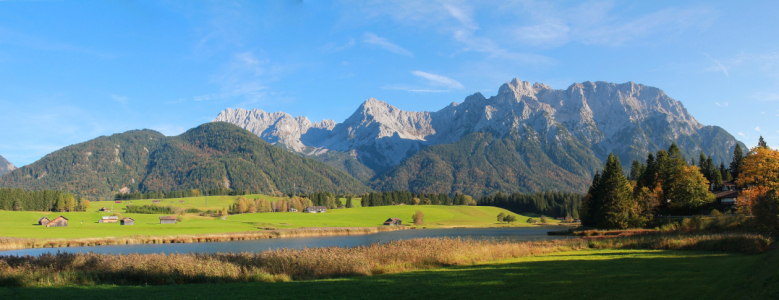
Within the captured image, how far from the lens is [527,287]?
1575cm

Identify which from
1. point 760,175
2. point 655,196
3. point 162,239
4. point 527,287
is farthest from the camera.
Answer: point 162,239

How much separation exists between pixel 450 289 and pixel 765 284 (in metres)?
9.14

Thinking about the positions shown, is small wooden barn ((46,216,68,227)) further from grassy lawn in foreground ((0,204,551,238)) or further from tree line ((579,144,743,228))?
tree line ((579,144,743,228))

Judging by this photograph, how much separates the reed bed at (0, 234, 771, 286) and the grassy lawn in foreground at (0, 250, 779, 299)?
2816 mm

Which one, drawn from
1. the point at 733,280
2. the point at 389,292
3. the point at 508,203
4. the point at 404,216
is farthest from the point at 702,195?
the point at 508,203

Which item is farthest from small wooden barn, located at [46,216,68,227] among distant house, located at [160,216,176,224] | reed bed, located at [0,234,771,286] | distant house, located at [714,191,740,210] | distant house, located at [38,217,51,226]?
distant house, located at [714,191,740,210]

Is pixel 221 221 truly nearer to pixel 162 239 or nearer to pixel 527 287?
pixel 162 239

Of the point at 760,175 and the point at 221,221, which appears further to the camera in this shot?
the point at 221,221

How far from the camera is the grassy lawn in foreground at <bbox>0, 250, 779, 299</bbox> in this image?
13305 millimetres

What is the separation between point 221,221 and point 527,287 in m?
110

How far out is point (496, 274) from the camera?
1989 centimetres

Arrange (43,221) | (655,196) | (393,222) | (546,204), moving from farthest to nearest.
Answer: (546,204) < (393,222) < (43,221) < (655,196)

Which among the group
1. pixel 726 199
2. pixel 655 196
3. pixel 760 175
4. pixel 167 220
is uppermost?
Result: pixel 760 175

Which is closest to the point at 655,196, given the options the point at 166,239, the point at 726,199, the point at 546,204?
the point at 726,199
